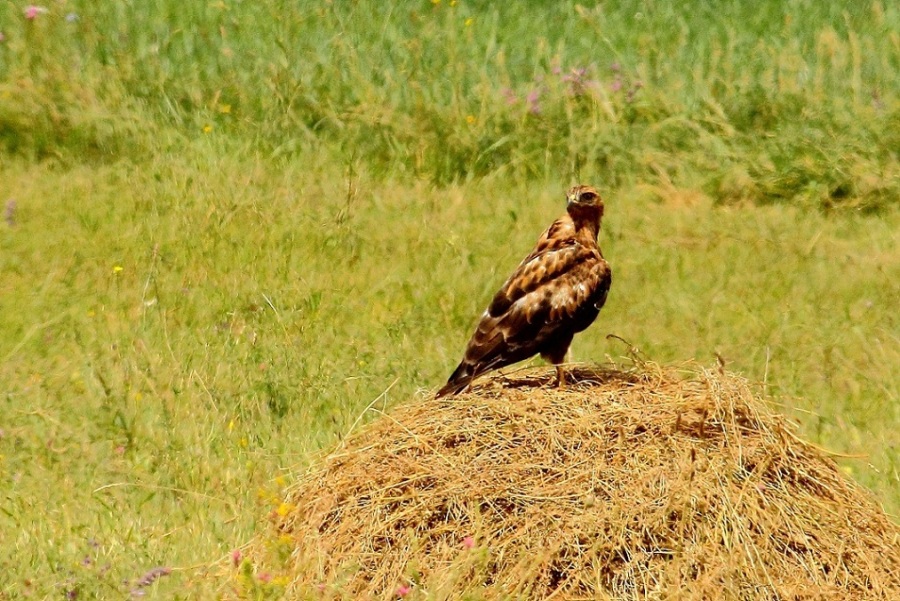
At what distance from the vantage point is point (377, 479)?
5797 millimetres

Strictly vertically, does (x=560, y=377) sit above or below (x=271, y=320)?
above

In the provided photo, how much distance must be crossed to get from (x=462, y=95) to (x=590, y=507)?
6902mm

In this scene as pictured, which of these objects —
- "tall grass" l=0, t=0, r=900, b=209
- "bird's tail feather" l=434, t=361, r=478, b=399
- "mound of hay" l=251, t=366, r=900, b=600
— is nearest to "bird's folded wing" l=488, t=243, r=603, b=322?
"bird's tail feather" l=434, t=361, r=478, b=399

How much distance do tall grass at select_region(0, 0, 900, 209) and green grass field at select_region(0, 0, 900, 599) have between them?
29mm

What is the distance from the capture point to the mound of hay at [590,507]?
5.39 m

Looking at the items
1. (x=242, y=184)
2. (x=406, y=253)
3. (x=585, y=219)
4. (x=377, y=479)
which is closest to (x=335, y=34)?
(x=242, y=184)

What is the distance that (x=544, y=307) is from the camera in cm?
690

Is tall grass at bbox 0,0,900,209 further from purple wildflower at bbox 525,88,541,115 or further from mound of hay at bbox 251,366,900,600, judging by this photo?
mound of hay at bbox 251,366,900,600

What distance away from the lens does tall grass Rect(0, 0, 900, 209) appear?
459 inches

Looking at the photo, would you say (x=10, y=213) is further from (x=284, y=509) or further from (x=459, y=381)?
(x=284, y=509)

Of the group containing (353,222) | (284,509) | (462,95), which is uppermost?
(284,509)

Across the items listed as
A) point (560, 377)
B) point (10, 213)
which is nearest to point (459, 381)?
point (560, 377)

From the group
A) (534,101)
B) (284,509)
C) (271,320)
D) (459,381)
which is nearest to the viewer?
(284,509)

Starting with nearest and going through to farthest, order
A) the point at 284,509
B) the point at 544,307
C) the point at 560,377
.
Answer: the point at 284,509
the point at 560,377
the point at 544,307
